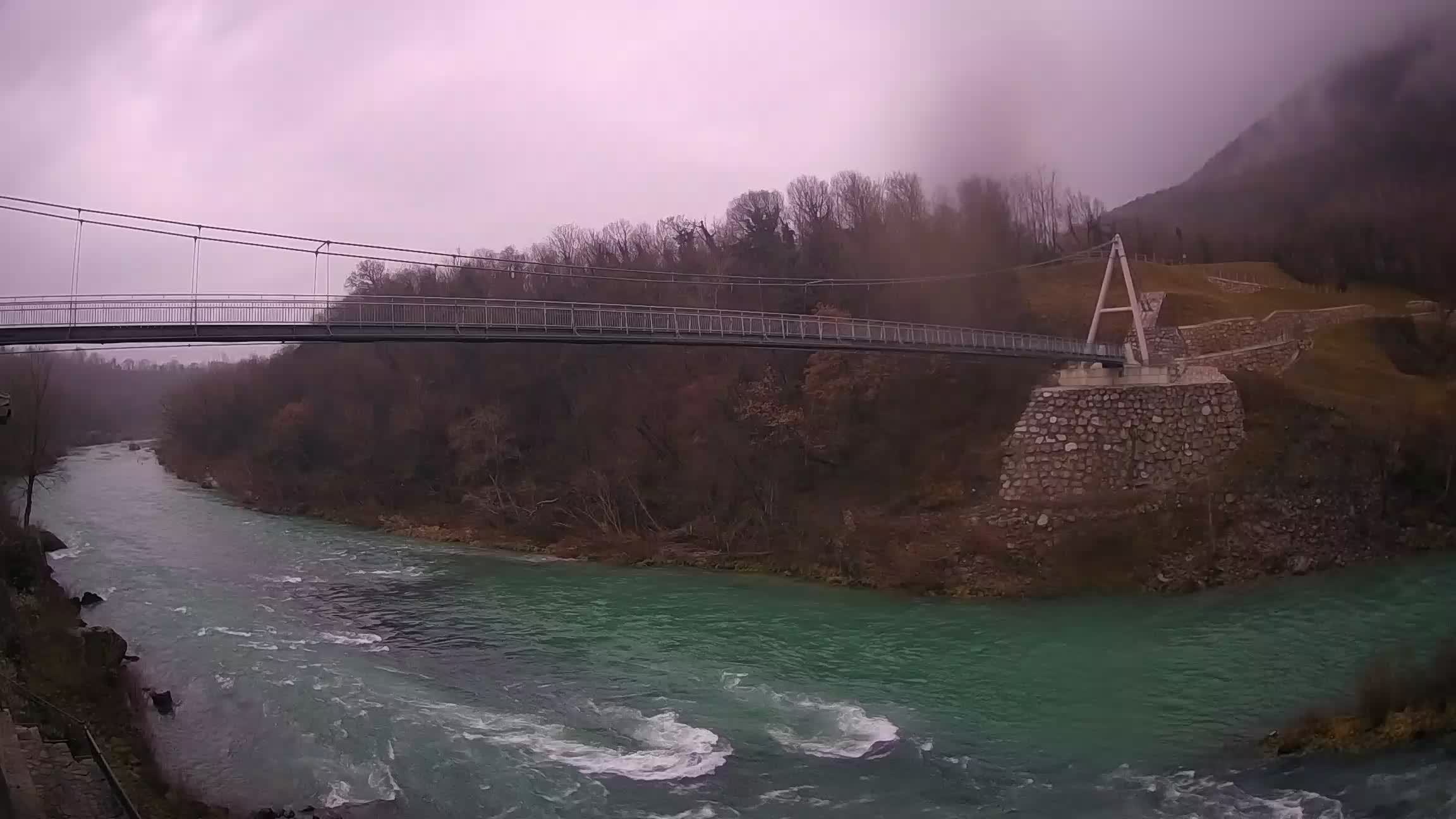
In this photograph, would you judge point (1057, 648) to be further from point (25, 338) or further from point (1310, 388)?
point (25, 338)

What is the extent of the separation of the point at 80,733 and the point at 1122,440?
82.0 feet

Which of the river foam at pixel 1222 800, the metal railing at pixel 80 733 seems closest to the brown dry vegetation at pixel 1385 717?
the river foam at pixel 1222 800

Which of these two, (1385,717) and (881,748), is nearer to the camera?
(1385,717)

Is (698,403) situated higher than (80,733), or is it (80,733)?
(698,403)

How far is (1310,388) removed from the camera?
27453 mm

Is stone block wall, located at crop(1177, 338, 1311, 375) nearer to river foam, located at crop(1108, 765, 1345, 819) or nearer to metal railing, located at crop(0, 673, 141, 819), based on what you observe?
river foam, located at crop(1108, 765, 1345, 819)

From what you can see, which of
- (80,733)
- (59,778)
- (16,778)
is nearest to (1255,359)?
(80,733)

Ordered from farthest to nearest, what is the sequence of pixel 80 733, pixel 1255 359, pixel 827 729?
1. pixel 1255 359
2. pixel 827 729
3. pixel 80 733

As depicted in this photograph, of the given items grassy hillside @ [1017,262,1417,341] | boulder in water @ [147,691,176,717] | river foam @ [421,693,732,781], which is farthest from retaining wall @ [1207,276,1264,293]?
boulder in water @ [147,691,176,717]

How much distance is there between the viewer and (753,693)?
52.1 ft

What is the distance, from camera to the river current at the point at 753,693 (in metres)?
11.6

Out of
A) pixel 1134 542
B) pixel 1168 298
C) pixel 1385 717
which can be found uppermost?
pixel 1168 298

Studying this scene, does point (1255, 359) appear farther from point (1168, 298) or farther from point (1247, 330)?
point (1168, 298)

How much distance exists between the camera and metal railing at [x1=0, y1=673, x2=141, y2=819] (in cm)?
991
